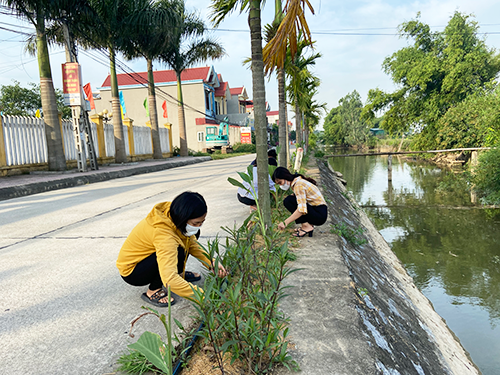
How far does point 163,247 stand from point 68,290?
4.02 ft

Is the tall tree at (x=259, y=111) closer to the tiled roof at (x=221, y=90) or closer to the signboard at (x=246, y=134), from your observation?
the signboard at (x=246, y=134)

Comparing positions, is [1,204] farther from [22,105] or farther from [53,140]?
[22,105]

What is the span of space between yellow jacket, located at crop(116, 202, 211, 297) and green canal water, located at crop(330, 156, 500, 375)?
440 centimetres

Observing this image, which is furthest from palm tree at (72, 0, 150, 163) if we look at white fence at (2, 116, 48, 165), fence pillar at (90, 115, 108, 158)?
white fence at (2, 116, 48, 165)

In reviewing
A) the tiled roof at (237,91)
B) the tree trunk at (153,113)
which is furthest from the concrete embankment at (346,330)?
A: the tiled roof at (237,91)

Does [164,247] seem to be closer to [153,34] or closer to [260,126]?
[260,126]

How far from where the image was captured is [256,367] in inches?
66.7

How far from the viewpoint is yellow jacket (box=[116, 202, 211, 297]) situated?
2.15m

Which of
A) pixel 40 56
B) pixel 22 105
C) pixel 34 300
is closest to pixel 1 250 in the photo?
pixel 34 300

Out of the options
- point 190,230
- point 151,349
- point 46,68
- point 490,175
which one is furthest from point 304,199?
point 490,175

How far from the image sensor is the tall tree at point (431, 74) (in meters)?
26.5

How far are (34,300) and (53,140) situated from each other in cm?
1073

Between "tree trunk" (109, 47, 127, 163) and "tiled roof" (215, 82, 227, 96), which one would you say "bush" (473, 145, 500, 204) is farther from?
"tiled roof" (215, 82, 227, 96)

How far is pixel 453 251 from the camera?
8.95m
